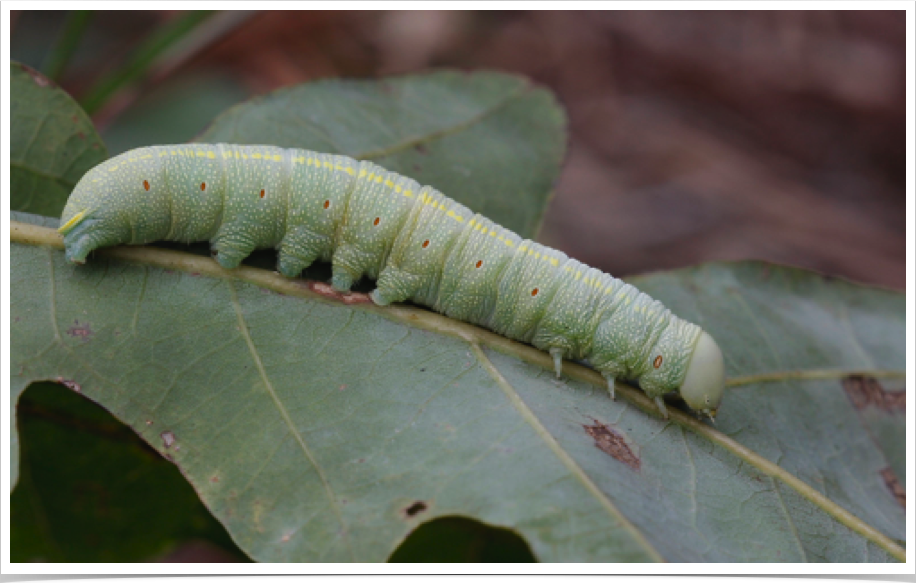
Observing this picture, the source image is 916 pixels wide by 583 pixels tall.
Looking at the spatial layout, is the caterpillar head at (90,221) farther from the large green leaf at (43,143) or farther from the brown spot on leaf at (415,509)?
the brown spot on leaf at (415,509)

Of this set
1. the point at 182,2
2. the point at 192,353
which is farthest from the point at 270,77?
the point at 192,353

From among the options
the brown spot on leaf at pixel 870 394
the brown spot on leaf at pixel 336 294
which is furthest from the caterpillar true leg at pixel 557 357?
the brown spot on leaf at pixel 870 394

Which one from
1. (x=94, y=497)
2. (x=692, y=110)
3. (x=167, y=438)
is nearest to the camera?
(x=167, y=438)

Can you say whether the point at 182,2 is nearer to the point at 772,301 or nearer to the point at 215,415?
the point at 215,415

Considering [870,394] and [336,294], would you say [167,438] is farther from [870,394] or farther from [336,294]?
[870,394]

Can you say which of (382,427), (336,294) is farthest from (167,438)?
(336,294)
